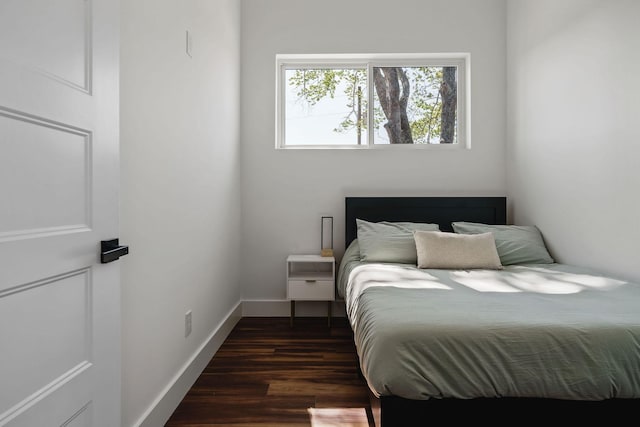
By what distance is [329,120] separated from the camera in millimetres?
3676

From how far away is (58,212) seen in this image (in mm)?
961

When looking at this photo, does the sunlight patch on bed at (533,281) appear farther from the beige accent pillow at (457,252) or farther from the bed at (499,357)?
the bed at (499,357)

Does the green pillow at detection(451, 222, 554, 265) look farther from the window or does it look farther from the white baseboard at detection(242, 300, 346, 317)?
the white baseboard at detection(242, 300, 346, 317)

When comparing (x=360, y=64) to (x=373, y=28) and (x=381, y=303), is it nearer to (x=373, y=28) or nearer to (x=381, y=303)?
(x=373, y=28)

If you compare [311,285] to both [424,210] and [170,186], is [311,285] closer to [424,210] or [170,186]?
[424,210]

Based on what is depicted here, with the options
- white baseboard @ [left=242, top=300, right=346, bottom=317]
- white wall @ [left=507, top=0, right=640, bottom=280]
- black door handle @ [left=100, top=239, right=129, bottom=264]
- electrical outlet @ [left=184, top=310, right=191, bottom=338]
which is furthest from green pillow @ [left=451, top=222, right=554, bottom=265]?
black door handle @ [left=100, top=239, right=129, bottom=264]

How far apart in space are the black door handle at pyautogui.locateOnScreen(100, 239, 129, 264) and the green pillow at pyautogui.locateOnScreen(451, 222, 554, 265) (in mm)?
2488

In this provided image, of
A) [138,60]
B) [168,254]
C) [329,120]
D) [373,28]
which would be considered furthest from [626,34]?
[168,254]

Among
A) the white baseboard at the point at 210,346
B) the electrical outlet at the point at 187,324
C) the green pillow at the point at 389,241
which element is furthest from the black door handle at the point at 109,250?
the green pillow at the point at 389,241

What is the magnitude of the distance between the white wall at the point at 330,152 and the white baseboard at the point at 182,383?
91 cm

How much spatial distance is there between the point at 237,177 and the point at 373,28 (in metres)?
1.75

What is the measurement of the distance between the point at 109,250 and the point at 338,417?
1314 millimetres

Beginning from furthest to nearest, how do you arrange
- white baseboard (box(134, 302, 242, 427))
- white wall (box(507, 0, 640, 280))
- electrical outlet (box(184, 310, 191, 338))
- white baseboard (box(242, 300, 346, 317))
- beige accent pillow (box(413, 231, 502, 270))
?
1. white baseboard (box(242, 300, 346, 317))
2. beige accent pillow (box(413, 231, 502, 270))
3. white wall (box(507, 0, 640, 280))
4. electrical outlet (box(184, 310, 191, 338))
5. white baseboard (box(134, 302, 242, 427))

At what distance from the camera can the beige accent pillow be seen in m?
2.65
